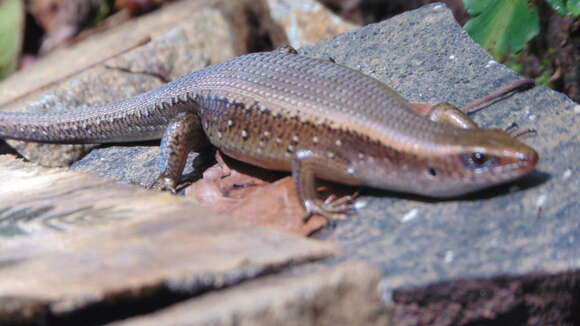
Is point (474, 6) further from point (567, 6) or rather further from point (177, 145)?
point (177, 145)

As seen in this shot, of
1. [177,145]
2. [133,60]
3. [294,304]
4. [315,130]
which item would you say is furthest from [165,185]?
[133,60]

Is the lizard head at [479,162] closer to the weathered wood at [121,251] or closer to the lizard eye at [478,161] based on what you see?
the lizard eye at [478,161]

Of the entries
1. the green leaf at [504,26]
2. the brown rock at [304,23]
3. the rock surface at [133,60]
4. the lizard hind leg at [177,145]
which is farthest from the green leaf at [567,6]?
the rock surface at [133,60]

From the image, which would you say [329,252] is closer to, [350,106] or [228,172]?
[350,106]

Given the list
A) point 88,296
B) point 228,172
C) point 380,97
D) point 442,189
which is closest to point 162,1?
point 228,172

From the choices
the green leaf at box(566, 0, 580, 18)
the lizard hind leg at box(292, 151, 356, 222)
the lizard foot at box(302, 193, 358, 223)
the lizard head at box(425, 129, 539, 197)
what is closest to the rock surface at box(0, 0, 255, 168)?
the lizard hind leg at box(292, 151, 356, 222)

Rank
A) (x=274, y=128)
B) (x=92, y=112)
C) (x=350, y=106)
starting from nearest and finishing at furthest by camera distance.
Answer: (x=350, y=106) → (x=274, y=128) → (x=92, y=112)
